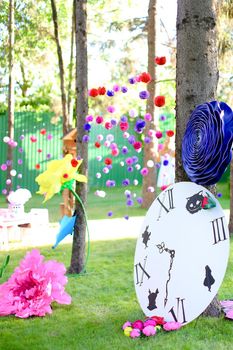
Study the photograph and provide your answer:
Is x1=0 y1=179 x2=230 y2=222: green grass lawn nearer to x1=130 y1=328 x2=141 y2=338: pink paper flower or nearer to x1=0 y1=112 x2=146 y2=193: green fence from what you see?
x1=0 y1=112 x2=146 y2=193: green fence

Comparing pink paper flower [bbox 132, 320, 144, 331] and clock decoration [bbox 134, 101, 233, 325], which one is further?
pink paper flower [bbox 132, 320, 144, 331]

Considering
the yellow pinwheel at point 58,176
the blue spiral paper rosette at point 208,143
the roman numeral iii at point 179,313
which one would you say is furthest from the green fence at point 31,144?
the roman numeral iii at point 179,313

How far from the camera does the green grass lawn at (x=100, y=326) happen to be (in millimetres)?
3332

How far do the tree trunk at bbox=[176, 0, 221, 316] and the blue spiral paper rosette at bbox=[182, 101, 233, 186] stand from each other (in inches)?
8.1

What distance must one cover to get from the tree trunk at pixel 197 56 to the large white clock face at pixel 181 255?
12.2 inches

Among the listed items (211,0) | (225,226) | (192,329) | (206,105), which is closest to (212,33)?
(211,0)

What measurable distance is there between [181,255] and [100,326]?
0.79m

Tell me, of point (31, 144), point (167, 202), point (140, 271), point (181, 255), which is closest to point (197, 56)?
point (167, 202)

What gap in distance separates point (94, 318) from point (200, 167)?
1.41 meters

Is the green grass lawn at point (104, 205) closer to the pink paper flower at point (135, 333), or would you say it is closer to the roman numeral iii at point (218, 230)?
the pink paper flower at point (135, 333)

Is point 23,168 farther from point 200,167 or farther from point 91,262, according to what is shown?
point 200,167

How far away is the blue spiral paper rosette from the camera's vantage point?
323 cm

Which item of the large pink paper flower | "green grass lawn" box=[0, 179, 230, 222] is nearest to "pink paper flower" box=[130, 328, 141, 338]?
the large pink paper flower

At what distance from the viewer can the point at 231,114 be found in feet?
10.9
